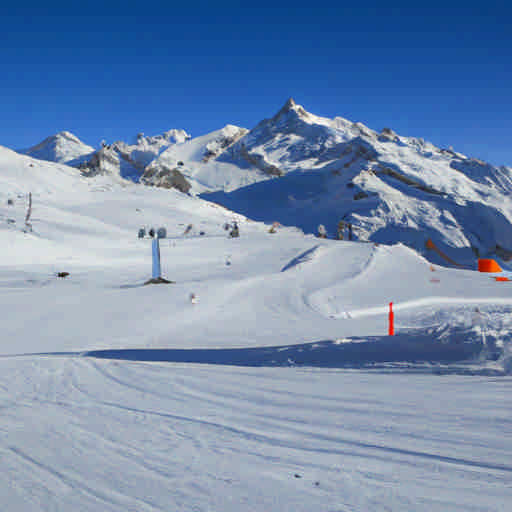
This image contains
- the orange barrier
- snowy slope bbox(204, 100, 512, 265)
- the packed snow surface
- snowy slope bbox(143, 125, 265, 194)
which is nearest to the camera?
the packed snow surface

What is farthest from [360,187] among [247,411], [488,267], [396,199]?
[247,411]

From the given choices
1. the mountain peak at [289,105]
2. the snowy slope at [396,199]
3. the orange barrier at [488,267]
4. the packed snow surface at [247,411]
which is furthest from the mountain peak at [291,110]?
the packed snow surface at [247,411]

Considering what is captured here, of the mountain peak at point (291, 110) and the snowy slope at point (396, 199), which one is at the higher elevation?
the mountain peak at point (291, 110)

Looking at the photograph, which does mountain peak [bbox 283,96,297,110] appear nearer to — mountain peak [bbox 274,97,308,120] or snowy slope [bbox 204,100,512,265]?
mountain peak [bbox 274,97,308,120]

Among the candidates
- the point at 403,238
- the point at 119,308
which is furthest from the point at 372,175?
the point at 119,308

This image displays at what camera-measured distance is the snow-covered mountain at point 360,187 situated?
69.6 m

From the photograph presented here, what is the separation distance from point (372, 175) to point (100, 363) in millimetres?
92595

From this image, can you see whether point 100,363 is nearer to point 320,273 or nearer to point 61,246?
point 320,273

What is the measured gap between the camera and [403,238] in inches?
2542

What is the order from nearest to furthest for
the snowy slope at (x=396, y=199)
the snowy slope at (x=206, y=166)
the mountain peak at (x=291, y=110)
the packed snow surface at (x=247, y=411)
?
the packed snow surface at (x=247, y=411)
the snowy slope at (x=396, y=199)
the snowy slope at (x=206, y=166)
the mountain peak at (x=291, y=110)

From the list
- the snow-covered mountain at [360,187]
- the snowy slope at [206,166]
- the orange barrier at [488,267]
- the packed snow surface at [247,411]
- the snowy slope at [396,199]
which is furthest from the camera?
the snowy slope at [206,166]

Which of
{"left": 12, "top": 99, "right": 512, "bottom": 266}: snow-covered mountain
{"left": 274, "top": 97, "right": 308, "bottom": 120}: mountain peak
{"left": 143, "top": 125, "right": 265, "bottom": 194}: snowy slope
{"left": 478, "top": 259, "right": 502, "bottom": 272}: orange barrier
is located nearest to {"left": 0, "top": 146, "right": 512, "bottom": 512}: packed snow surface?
{"left": 478, "top": 259, "right": 502, "bottom": 272}: orange barrier

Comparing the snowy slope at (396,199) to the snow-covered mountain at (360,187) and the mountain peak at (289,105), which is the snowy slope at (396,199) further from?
the mountain peak at (289,105)

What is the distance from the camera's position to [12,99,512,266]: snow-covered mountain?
6962 centimetres
